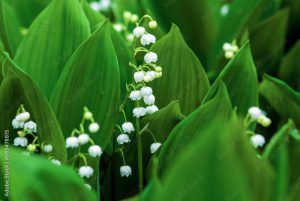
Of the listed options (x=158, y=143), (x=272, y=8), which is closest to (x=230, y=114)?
(x=158, y=143)

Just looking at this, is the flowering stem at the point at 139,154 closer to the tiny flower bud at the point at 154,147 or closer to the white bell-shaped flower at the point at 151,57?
the tiny flower bud at the point at 154,147

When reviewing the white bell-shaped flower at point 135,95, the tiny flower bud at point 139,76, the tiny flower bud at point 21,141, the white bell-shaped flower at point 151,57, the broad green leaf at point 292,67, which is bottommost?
the broad green leaf at point 292,67

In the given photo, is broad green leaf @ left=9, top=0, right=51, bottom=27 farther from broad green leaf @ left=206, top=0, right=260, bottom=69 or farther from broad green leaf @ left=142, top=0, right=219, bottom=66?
broad green leaf @ left=206, top=0, right=260, bottom=69

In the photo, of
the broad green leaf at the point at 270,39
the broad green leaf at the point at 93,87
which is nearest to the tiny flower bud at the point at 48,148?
the broad green leaf at the point at 93,87

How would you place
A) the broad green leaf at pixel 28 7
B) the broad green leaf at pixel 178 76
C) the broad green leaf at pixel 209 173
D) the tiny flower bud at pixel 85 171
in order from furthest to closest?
the broad green leaf at pixel 28 7 < the broad green leaf at pixel 178 76 < the tiny flower bud at pixel 85 171 < the broad green leaf at pixel 209 173

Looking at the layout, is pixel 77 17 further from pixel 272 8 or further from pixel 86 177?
pixel 272 8

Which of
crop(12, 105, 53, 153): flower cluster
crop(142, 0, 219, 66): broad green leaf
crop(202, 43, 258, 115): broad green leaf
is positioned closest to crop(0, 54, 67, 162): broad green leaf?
crop(12, 105, 53, 153): flower cluster
